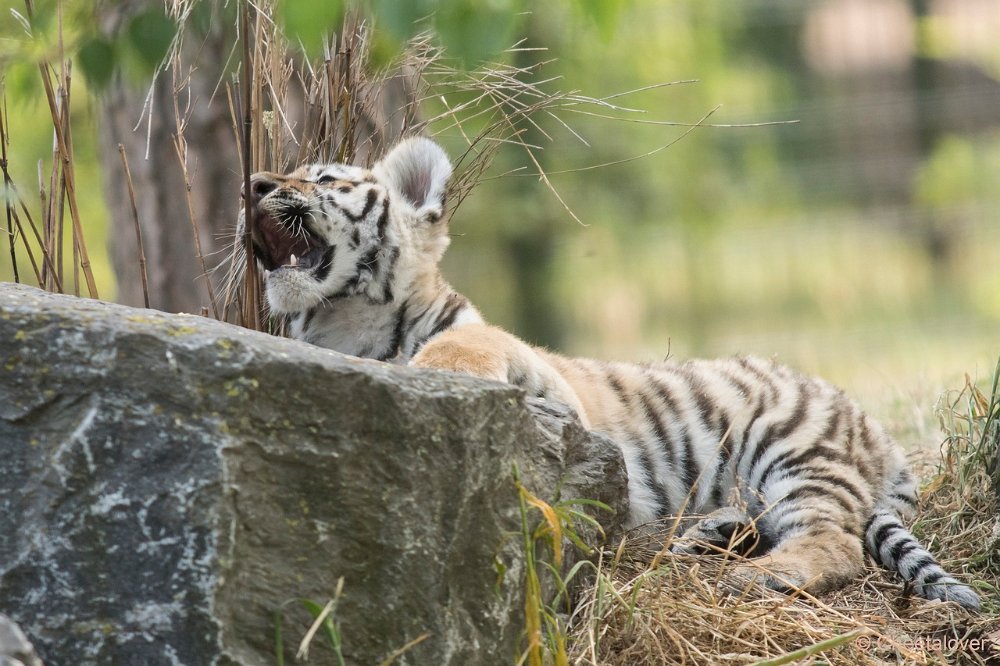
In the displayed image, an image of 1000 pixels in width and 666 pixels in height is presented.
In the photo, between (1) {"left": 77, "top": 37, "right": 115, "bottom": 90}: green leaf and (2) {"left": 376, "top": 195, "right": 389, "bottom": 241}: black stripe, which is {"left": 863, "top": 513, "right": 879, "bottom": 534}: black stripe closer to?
(2) {"left": 376, "top": 195, "right": 389, "bottom": 241}: black stripe

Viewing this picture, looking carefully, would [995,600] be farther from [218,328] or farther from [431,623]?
[218,328]

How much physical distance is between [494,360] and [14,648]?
4.73ft

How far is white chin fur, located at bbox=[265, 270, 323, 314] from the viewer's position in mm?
3209

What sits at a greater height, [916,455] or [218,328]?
[218,328]

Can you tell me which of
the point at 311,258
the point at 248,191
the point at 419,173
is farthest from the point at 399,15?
the point at 419,173

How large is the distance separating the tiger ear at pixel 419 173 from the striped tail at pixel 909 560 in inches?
63.6

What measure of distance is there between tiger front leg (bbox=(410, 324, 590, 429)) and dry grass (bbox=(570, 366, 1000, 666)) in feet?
1.48

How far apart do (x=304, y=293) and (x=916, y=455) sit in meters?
2.29

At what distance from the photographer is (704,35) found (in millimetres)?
11180

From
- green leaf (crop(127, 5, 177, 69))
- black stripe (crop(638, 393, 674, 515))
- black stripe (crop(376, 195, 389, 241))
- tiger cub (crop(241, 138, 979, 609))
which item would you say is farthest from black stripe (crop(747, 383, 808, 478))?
green leaf (crop(127, 5, 177, 69))

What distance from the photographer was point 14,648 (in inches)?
58.6

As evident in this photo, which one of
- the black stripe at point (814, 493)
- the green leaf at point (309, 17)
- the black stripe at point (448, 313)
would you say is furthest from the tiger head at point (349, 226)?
the green leaf at point (309, 17)

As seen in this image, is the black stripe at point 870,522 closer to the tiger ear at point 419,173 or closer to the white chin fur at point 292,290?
the tiger ear at point 419,173

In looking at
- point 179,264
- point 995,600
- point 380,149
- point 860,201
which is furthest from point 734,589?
point 860,201
